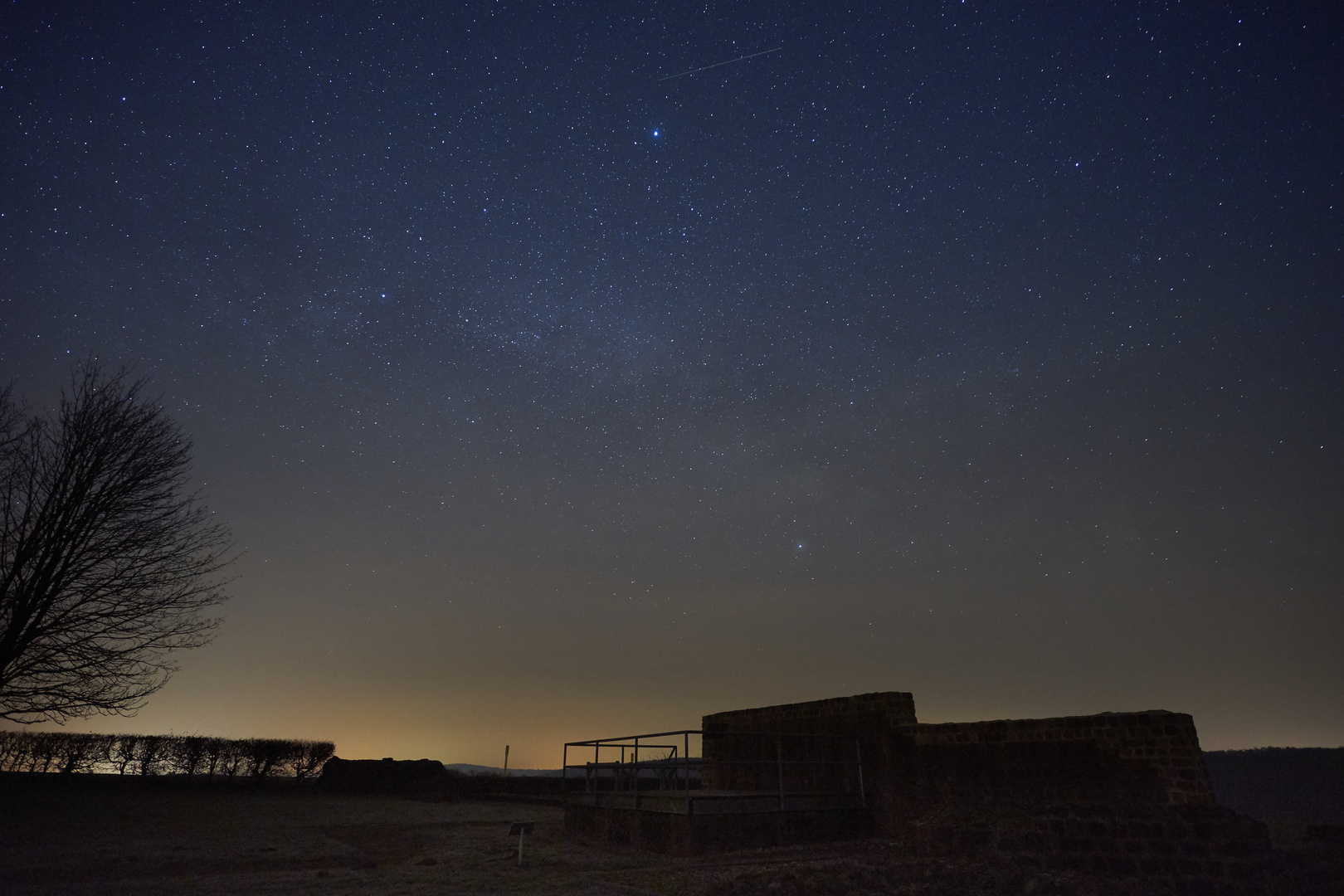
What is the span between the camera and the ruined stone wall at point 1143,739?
349 inches

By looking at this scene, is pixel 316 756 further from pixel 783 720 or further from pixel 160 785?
pixel 783 720

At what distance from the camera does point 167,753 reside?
26391mm

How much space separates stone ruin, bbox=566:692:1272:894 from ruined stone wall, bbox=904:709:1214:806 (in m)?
0.02

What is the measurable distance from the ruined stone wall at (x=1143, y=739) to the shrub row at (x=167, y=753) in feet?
97.0

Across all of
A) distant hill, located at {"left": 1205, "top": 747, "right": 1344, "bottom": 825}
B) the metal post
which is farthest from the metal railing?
distant hill, located at {"left": 1205, "top": 747, "right": 1344, "bottom": 825}

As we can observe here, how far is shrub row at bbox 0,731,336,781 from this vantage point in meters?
23.6

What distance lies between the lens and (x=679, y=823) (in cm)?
1111

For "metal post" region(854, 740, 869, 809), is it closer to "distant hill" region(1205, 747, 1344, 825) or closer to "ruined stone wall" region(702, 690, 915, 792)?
"ruined stone wall" region(702, 690, 915, 792)

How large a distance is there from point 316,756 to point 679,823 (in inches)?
1048

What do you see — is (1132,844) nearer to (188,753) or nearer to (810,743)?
(810,743)

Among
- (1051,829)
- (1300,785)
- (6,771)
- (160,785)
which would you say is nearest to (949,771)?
(1051,829)

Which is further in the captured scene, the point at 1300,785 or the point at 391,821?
the point at 1300,785

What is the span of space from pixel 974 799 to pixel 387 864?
31.0 feet

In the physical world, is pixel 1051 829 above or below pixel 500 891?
above
